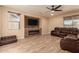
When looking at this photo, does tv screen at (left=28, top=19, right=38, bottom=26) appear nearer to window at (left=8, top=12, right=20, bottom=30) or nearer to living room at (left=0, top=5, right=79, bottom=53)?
living room at (left=0, top=5, right=79, bottom=53)

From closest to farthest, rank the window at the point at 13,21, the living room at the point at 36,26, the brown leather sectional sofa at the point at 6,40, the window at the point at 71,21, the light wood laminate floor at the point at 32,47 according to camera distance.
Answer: the light wood laminate floor at the point at 32,47 < the living room at the point at 36,26 < the brown leather sectional sofa at the point at 6,40 < the window at the point at 13,21 < the window at the point at 71,21

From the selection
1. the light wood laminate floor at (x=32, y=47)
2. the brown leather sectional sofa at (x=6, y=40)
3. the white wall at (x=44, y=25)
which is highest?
the white wall at (x=44, y=25)

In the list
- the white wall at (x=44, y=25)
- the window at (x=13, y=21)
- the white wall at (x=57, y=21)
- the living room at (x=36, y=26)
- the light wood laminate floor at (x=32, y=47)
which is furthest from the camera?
the white wall at (x=44, y=25)

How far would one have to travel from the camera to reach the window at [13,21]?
206 inches

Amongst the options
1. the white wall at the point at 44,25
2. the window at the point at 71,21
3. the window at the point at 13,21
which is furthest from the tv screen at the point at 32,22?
the window at the point at 71,21

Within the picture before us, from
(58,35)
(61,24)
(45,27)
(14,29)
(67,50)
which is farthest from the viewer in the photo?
(45,27)

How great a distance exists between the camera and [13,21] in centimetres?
550

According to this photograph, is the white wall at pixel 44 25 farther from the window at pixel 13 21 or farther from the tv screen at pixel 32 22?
the window at pixel 13 21

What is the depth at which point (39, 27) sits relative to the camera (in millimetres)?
8844

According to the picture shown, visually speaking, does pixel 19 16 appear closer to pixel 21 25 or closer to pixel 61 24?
pixel 21 25

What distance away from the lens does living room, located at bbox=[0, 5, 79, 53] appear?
3.65m
